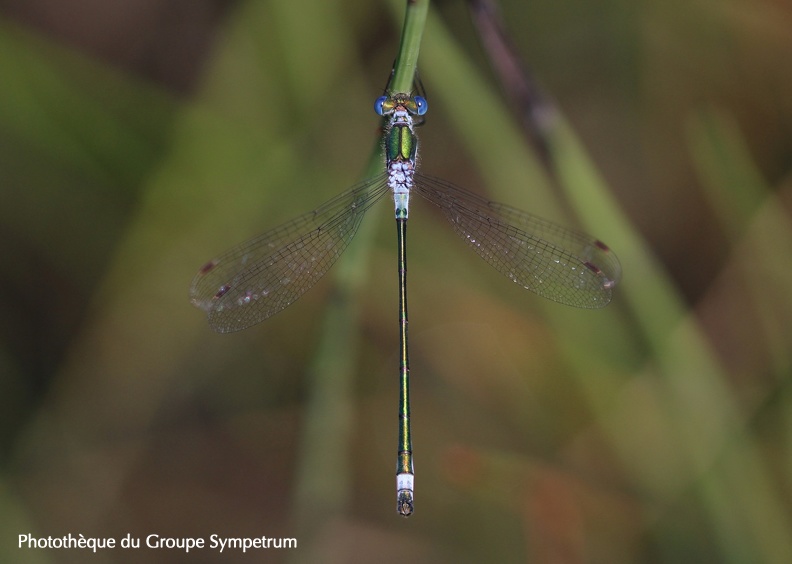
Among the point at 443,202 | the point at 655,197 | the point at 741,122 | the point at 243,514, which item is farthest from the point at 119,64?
the point at 741,122

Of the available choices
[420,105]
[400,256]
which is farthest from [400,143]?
[400,256]

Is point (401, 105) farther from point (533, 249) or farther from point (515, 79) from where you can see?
point (533, 249)

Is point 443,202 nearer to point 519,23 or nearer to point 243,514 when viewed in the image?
point 519,23

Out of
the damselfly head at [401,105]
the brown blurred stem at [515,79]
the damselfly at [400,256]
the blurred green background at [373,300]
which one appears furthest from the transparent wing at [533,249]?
→ the damselfly head at [401,105]

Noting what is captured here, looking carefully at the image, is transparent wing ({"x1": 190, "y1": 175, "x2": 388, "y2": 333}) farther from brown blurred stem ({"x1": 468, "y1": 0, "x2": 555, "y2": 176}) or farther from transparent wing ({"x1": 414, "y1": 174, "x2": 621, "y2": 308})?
brown blurred stem ({"x1": 468, "y1": 0, "x2": 555, "y2": 176})

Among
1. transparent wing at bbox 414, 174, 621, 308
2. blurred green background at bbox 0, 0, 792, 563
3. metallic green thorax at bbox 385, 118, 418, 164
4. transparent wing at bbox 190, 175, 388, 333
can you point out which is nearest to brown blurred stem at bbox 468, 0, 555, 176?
blurred green background at bbox 0, 0, 792, 563
